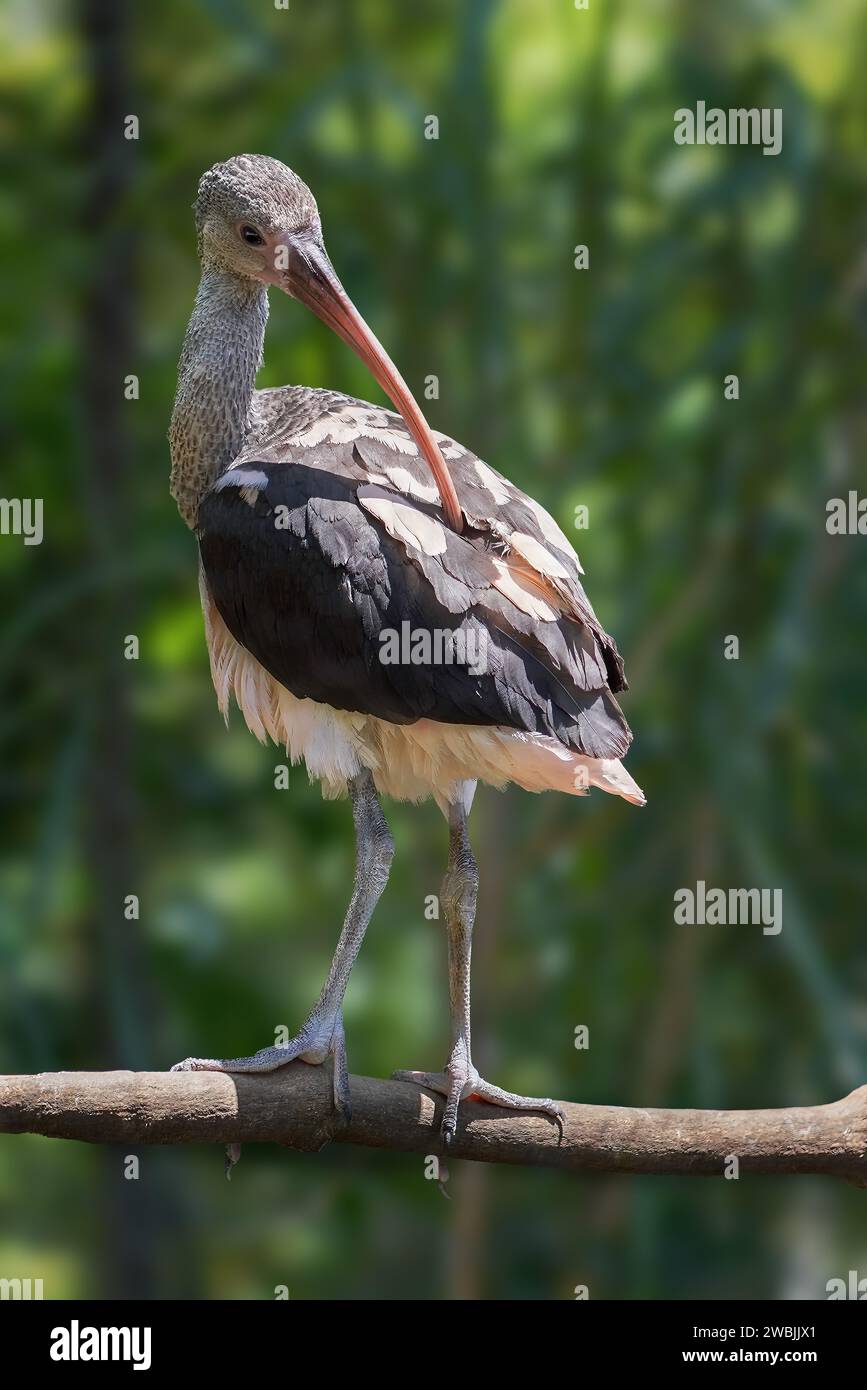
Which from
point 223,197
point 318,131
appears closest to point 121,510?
point 318,131

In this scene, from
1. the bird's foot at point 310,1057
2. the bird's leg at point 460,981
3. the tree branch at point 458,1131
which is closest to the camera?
the tree branch at point 458,1131

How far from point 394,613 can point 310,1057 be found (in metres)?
0.68

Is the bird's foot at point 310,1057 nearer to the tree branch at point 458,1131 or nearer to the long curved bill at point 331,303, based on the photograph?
the tree branch at point 458,1131

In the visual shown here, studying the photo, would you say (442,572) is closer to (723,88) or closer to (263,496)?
(263,496)

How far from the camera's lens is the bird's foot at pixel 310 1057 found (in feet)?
8.60

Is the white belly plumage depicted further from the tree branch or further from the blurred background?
the blurred background

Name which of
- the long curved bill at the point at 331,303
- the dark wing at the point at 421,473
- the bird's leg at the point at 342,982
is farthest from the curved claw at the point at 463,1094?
the long curved bill at the point at 331,303

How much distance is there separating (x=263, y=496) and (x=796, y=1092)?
316 centimetres

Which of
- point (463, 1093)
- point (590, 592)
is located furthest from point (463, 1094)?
point (590, 592)

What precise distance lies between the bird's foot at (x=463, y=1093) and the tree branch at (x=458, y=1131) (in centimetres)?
2

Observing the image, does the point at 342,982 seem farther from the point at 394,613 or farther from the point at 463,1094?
the point at 394,613

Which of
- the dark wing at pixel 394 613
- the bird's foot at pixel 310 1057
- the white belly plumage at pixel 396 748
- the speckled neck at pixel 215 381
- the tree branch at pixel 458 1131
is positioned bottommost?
the tree branch at pixel 458 1131

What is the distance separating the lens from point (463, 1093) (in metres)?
2.73

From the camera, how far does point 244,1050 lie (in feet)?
17.6
